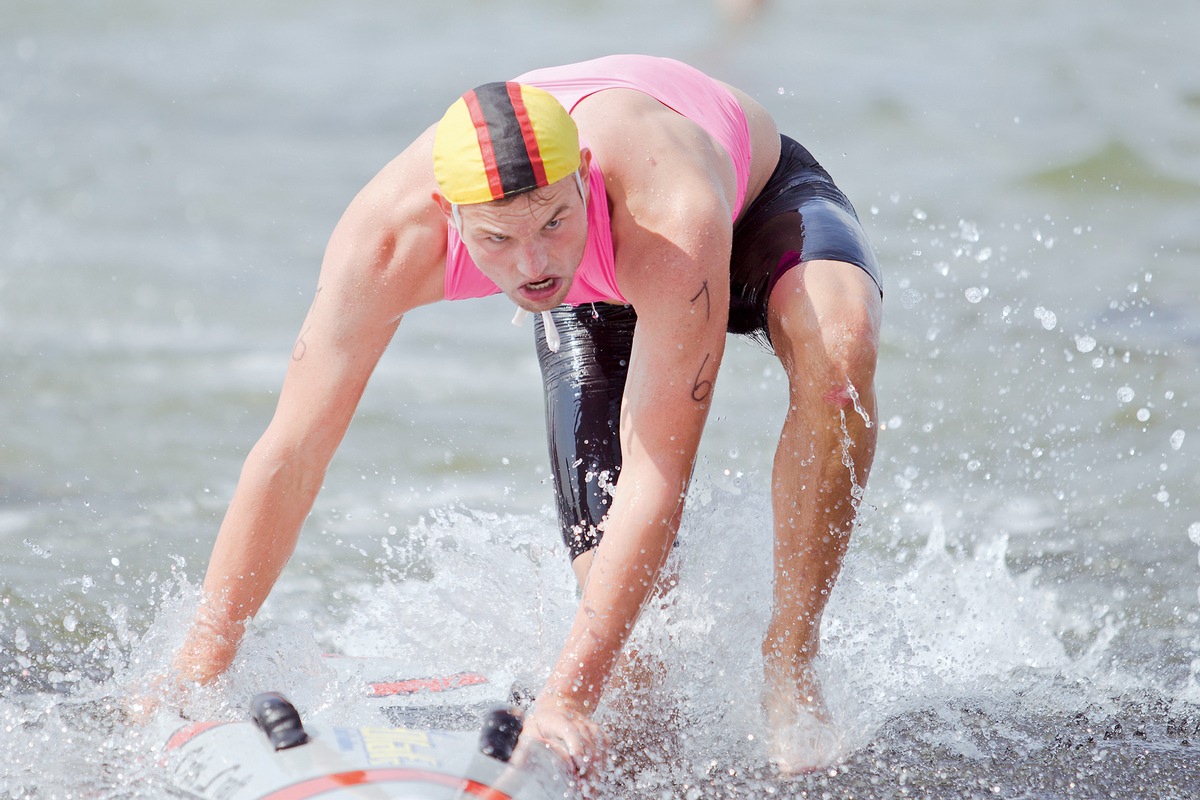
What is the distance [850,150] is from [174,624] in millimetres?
9244

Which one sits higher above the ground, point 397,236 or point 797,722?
point 397,236

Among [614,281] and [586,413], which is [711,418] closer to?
[586,413]

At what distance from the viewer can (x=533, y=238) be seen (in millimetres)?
2877

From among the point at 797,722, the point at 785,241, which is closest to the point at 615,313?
the point at 785,241

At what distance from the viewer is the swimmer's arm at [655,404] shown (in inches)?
117

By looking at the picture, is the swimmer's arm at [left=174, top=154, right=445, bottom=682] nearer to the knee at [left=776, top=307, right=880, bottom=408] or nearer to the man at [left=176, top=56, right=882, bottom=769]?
the man at [left=176, top=56, right=882, bottom=769]

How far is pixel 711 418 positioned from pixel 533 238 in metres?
4.28

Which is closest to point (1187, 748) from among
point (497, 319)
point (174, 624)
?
point (174, 624)

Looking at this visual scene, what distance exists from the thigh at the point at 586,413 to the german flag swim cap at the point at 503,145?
1072 millimetres

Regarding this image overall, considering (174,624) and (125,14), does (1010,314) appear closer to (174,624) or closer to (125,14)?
(174,624)

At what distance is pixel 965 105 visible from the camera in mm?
12750

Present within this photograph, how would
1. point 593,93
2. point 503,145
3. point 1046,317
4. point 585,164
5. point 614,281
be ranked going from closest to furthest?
point 503,145 → point 585,164 → point 614,281 → point 593,93 → point 1046,317

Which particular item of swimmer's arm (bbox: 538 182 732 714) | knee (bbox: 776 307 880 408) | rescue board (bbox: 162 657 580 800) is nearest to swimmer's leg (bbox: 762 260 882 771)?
knee (bbox: 776 307 880 408)

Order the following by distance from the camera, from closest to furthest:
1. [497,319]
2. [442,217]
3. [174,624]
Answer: [442,217] → [174,624] → [497,319]
